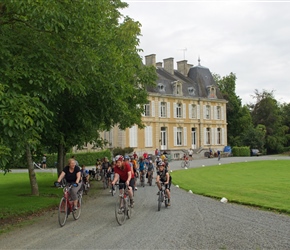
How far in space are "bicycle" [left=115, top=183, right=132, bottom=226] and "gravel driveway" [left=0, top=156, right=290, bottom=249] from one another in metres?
0.19

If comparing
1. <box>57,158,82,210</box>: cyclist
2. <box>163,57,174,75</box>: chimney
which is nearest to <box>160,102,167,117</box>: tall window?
<box>163,57,174,75</box>: chimney

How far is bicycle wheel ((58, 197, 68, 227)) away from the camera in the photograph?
9.60 m

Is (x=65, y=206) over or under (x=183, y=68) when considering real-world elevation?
under

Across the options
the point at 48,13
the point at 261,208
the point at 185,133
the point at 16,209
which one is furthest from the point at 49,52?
the point at 185,133

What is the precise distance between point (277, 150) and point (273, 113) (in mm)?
6769

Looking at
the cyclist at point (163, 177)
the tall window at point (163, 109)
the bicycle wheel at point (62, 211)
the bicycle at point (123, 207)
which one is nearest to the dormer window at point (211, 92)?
the tall window at point (163, 109)

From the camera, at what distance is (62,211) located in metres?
9.80

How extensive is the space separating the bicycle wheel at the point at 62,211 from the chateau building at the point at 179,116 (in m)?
35.1

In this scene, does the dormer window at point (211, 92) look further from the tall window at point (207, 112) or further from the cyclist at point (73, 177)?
the cyclist at point (73, 177)

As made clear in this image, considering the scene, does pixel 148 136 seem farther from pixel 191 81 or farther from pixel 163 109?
pixel 191 81

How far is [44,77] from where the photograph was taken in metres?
9.85

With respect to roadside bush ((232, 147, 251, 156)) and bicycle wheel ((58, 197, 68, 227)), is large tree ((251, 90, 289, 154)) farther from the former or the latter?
bicycle wheel ((58, 197, 68, 227))

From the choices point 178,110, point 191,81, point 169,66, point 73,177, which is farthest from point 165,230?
point 191,81

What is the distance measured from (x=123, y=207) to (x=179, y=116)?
4339 cm
